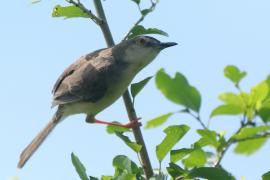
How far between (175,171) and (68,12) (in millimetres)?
1779

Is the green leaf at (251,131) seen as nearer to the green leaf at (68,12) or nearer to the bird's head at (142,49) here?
the green leaf at (68,12)

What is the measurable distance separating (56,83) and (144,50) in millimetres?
966

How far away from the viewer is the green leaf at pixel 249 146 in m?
1.74

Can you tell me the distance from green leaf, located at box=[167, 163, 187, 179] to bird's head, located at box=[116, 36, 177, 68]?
2.95 meters

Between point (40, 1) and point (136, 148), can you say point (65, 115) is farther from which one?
point (136, 148)

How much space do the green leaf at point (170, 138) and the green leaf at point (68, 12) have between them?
4.25 feet

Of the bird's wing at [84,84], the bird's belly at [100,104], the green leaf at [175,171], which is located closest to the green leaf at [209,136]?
the green leaf at [175,171]

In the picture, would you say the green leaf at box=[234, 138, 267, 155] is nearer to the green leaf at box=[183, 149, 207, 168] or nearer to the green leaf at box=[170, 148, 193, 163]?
the green leaf at box=[183, 149, 207, 168]

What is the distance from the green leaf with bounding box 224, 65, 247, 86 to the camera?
1.85 metres

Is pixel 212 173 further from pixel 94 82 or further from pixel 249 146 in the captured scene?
pixel 94 82

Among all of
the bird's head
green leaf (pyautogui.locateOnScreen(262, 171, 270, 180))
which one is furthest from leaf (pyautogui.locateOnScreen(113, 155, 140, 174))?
the bird's head

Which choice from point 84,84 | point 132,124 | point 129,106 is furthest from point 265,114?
point 84,84

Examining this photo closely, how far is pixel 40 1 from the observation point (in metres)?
4.09

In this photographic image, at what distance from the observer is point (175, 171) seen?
112 inches
